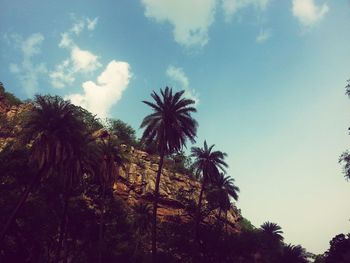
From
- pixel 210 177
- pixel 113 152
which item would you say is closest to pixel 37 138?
pixel 113 152

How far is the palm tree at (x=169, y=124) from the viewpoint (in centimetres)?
3978

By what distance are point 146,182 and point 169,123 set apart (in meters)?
28.9

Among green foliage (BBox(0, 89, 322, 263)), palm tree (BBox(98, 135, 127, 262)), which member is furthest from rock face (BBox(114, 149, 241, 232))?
palm tree (BBox(98, 135, 127, 262))

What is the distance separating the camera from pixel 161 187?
68875mm

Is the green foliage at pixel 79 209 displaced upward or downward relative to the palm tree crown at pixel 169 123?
downward

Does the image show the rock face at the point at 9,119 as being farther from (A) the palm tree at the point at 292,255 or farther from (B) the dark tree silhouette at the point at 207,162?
(A) the palm tree at the point at 292,255

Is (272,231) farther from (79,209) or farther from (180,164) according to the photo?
(79,209)

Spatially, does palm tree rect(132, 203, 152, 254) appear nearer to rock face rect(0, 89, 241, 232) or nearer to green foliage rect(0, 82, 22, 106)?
rock face rect(0, 89, 241, 232)

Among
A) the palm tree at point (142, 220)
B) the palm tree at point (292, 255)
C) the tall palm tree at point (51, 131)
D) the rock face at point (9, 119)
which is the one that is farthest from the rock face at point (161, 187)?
the tall palm tree at point (51, 131)

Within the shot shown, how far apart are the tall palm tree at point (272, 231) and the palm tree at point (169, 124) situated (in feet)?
206

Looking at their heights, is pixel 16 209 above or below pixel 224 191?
below

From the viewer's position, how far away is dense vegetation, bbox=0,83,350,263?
1230 inches

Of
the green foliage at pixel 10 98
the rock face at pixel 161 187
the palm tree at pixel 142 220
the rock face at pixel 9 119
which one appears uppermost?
the green foliage at pixel 10 98

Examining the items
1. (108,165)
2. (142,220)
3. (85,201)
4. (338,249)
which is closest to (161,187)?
(142,220)
